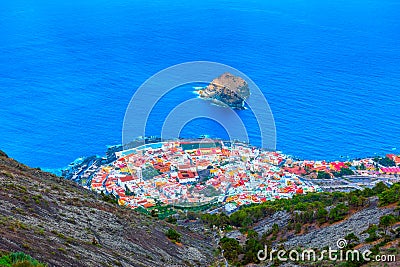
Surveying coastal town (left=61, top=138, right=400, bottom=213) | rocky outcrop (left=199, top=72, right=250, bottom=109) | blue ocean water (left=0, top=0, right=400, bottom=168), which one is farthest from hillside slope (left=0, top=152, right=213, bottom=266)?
rocky outcrop (left=199, top=72, right=250, bottom=109)

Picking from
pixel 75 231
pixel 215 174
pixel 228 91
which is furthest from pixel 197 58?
pixel 75 231

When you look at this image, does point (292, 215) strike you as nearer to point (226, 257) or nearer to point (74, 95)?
point (226, 257)


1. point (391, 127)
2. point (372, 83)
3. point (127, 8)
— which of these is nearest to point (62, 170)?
point (391, 127)

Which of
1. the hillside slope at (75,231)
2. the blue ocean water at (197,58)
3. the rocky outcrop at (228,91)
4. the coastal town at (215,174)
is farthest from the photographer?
the rocky outcrop at (228,91)

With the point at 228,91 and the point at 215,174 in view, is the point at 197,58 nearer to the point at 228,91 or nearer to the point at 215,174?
the point at 228,91

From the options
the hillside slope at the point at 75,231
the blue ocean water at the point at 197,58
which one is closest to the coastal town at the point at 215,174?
the blue ocean water at the point at 197,58

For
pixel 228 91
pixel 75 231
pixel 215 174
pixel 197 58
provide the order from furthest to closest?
pixel 197 58
pixel 228 91
pixel 215 174
pixel 75 231

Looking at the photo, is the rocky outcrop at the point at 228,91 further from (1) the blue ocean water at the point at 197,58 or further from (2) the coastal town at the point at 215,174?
(2) the coastal town at the point at 215,174
